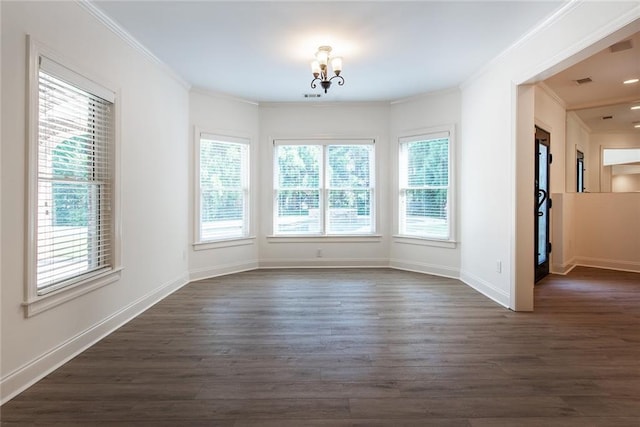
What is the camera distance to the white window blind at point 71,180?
2525 millimetres

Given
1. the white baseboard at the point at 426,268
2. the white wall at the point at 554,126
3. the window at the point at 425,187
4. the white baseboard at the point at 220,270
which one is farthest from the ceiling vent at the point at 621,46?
the white baseboard at the point at 220,270

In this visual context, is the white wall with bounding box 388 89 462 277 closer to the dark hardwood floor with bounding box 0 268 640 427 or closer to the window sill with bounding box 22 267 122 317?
the dark hardwood floor with bounding box 0 268 640 427

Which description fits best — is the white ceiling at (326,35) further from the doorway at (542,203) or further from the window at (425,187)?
the doorway at (542,203)

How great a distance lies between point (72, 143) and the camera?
285 cm

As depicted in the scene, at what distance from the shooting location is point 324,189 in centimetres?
606

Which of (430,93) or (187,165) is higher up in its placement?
(430,93)

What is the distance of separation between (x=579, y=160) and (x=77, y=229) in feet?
24.7

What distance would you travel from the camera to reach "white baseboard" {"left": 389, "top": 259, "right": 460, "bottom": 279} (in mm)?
5352

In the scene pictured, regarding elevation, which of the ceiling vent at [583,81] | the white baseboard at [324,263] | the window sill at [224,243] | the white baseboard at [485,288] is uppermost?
the ceiling vent at [583,81]

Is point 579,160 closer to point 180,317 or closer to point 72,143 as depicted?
point 180,317

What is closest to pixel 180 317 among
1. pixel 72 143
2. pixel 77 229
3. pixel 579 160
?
pixel 77 229

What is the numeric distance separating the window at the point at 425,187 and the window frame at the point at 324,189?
0.45 metres

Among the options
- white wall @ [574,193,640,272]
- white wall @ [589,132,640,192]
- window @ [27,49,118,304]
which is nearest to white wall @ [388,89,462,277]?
white wall @ [574,193,640,272]

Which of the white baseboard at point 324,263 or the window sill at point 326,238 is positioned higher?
the window sill at point 326,238
